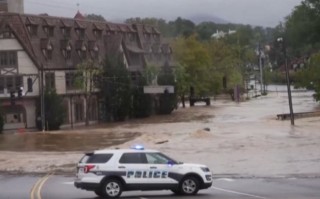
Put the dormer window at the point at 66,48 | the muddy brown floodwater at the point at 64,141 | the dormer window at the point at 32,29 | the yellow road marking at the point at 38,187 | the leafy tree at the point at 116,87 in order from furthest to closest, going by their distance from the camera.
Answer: the leafy tree at the point at 116,87 < the dormer window at the point at 66,48 < the dormer window at the point at 32,29 < the muddy brown floodwater at the point at 64,141 < the yellow road marking at the point at 38,187

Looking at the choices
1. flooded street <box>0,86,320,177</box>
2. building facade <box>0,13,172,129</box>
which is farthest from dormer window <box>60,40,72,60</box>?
flooded street <box>0,86,320,177</box>

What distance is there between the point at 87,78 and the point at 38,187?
58542mm

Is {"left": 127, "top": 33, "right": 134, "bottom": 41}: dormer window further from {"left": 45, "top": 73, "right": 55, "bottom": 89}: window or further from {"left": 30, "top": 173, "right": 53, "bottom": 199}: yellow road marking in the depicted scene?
{"left": 30, "top": 173, "right": 53, "bottom": 199}: yellow road marking

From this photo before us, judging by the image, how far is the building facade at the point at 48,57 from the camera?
81.6m

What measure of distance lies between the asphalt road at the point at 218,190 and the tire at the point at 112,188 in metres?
0.84

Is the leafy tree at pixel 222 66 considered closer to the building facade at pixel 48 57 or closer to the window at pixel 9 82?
the building facade at pixel 48 57

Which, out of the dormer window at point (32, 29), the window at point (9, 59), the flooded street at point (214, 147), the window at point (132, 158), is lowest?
the flooded street at point (214, 147)

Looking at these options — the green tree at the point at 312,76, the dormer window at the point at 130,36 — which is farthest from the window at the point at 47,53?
the green tree at the point at 312,76

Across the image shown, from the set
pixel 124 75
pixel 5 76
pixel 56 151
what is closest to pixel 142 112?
pixel 124 75

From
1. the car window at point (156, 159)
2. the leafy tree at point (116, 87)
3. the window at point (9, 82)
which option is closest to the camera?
the car window at point (156, 159)

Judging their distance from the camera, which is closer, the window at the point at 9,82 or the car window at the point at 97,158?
the car window at the point at 97,158

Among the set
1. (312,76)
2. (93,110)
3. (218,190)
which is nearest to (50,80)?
(93,110)

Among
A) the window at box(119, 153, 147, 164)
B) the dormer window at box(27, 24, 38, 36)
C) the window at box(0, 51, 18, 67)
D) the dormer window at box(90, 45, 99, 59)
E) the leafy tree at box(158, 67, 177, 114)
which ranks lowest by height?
the window at box(119, 153, 147, 164)

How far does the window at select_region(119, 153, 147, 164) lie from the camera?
23984 mm
